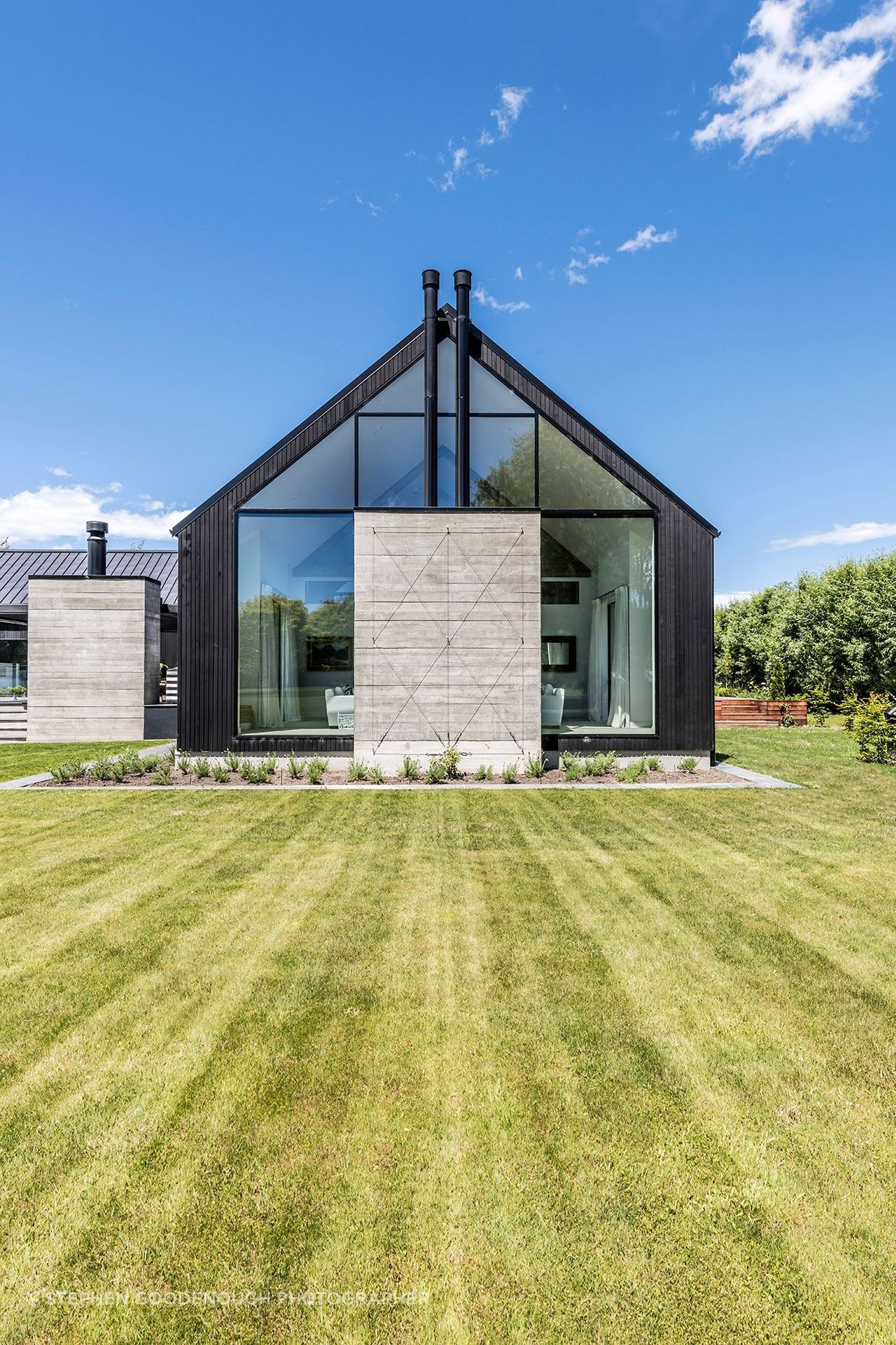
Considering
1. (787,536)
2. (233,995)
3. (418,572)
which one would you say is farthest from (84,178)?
(787,536)

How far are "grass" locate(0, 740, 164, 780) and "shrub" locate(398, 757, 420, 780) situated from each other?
5.68 metres

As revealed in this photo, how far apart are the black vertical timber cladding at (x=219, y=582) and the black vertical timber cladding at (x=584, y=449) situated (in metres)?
0.01

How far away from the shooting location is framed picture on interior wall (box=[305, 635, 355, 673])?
10969 mm

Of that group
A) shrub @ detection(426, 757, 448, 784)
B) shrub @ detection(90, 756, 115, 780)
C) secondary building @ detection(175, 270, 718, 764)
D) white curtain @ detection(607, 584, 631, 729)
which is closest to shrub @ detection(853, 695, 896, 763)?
secondary building @ detection(175, 270, 718, 764)

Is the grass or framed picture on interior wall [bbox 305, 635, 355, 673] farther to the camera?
the grass

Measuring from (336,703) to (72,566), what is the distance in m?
21.6

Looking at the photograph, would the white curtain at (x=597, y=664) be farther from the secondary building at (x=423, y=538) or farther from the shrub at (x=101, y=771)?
the shrub at (x=101, y=771)

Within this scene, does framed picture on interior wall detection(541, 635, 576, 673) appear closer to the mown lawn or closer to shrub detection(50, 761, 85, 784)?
the mown lawn

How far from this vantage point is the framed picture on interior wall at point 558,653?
1134 cm

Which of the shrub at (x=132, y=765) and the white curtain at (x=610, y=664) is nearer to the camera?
the shrub at (x=132, y=765)

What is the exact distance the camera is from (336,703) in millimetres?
11023

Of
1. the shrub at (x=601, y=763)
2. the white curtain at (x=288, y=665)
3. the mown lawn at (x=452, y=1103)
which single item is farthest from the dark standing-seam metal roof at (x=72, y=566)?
the mown lawn at (x=452, y=1103)

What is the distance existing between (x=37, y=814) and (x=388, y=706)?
4.88 m

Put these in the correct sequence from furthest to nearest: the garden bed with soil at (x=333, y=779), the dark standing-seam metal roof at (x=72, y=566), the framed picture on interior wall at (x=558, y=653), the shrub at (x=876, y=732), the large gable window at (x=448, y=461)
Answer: the dark standing-seam metal roof at (x=72, y=566), the shrub at (x=876, y=732), the framed picture on interior wall at (x=558, y=653), the large gable window at (x=448, y=461), the garden bed with soil at (x=333, y=779)
